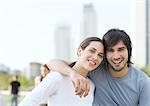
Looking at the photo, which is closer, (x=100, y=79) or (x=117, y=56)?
(x=117, y=56)

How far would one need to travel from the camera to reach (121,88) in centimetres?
264

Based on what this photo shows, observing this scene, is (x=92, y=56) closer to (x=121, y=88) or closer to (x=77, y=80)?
(x=77, y=80)

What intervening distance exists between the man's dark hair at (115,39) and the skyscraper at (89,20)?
4195 inches

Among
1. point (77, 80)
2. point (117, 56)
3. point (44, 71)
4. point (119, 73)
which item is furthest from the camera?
point (44, 71)

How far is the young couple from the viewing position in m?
2.41

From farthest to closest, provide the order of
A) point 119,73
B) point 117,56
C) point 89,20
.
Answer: point 89,20
point 119,73
point 117,56

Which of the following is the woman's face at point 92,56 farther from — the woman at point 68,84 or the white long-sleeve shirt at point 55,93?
the white long-sleeve shirt at point 55,93

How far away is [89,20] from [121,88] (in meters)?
119

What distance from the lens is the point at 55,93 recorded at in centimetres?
243

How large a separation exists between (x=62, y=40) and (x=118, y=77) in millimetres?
127712

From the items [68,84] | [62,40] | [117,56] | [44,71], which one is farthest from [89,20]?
[68,84]

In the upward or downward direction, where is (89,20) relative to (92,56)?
upward

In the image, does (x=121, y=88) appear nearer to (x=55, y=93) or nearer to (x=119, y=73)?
(x=119, y=73)

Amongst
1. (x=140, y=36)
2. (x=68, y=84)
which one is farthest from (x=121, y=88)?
(x=140, y=36)
